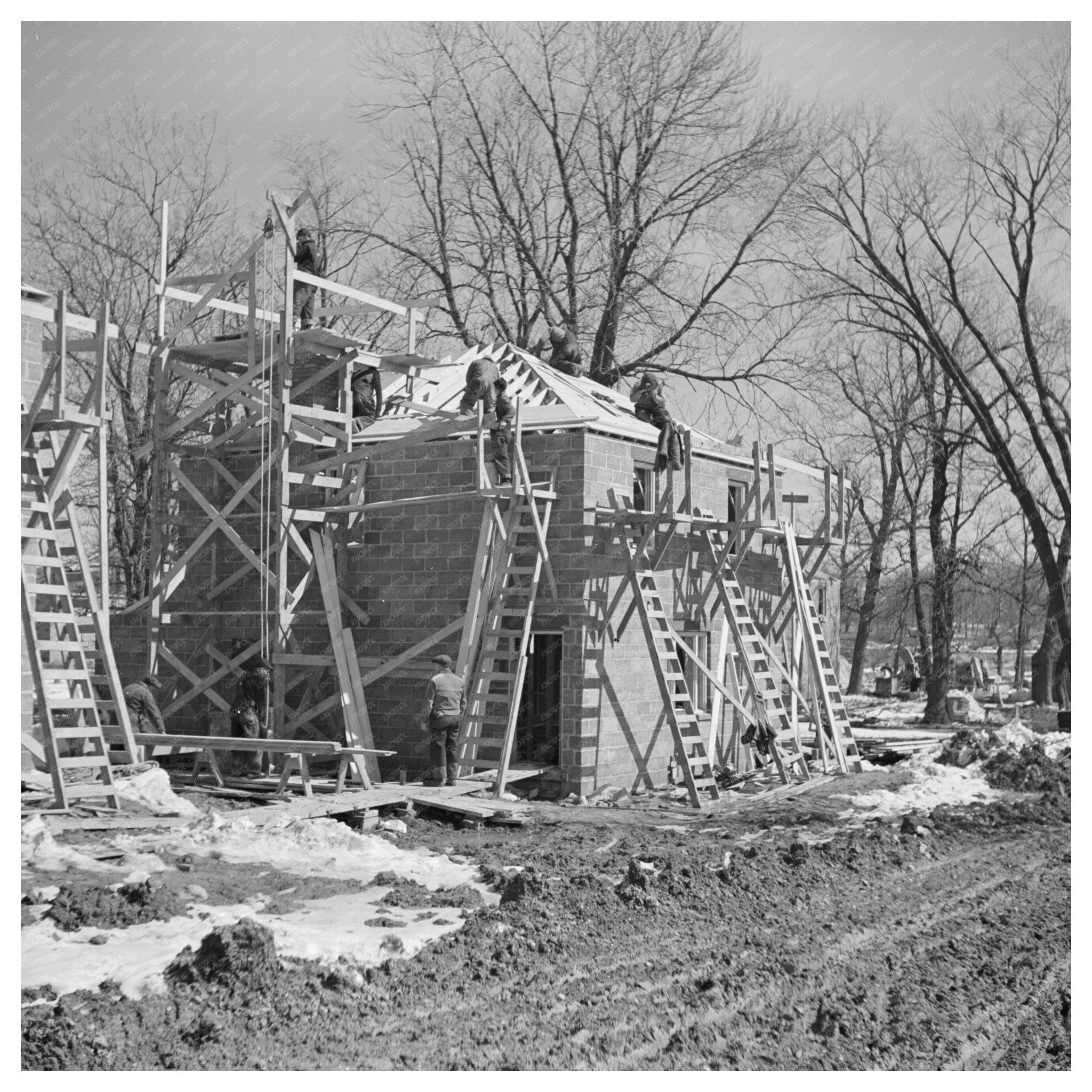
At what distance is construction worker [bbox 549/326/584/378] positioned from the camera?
21.4 m

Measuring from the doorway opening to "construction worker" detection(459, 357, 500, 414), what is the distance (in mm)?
3249

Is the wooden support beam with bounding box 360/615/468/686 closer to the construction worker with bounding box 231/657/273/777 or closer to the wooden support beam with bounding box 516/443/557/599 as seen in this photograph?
the wooden support beam with bounding box 516/443/557/599

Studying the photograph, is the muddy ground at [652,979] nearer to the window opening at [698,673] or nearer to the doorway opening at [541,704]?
the doorway opening at [541,704]

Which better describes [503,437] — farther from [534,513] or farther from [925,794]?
[925,794]

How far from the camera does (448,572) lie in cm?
1711

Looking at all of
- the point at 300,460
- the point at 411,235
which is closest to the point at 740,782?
the point at 300,460

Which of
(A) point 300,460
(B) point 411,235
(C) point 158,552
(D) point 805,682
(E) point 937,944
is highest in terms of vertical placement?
(B) point 411,235

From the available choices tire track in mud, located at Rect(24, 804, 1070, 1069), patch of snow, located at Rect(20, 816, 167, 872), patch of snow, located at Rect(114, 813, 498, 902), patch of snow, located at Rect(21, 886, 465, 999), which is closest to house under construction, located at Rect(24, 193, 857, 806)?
patch of snow, located at Rect(114, 813, 498, 902)

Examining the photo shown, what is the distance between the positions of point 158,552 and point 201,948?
39.3 ft

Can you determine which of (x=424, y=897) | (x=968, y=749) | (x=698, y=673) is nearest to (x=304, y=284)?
(x=698, y=673)

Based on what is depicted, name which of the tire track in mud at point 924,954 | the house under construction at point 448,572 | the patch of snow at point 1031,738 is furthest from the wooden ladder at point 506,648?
the patch of snow at point 1031,738

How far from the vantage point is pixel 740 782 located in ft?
57.8

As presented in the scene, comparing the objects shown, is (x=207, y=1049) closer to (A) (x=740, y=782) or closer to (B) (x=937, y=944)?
(B) (x=937, y=944)

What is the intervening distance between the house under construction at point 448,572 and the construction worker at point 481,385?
0.35 m
